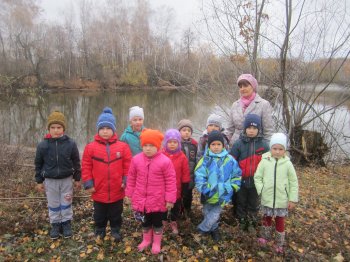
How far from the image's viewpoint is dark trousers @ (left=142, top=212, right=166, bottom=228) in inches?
141

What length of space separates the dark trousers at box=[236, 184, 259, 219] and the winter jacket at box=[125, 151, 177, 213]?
3.55ft

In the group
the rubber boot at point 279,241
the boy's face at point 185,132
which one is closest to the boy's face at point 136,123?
the boy's face at point 185,132

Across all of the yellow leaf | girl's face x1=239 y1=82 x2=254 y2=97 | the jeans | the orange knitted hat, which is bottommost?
the yellow leaf

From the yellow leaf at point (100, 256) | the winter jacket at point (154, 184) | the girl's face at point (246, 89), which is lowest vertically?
the yellow leaf at point (100, 256)

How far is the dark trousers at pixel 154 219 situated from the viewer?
359 cm

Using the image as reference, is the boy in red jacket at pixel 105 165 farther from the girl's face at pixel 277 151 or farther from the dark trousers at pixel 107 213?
the girl's face at pixel 277 151

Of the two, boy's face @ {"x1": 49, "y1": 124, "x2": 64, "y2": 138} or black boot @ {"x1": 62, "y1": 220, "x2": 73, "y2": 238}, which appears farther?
black boot @ {"x1": 62, "y1": 220, "x2": 73, "y2": 238}

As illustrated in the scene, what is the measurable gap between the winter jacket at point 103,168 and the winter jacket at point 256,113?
63.4 inches

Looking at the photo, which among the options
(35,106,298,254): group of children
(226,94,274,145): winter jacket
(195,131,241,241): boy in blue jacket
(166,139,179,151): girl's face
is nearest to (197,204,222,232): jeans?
(35,106,298,254): group of children

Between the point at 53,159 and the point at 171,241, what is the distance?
1850mm

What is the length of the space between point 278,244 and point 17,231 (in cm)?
354

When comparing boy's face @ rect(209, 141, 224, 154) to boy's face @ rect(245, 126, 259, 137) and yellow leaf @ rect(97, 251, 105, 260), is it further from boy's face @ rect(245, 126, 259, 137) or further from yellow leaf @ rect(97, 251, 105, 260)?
yellow leaf @ rect(97, 251, 105, 260)

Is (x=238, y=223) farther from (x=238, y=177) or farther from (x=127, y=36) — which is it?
(x=127, y=36)

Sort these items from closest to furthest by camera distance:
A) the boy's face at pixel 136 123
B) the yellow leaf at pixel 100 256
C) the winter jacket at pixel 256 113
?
the yellow leaf at pixel 100 256, the winter jacket at pixel 256 113, the boy's face at pixel 136 123
